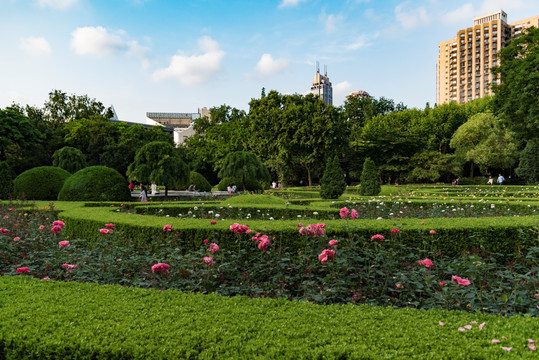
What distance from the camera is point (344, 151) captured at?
1303 inches

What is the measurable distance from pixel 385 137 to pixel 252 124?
14435 millimetres

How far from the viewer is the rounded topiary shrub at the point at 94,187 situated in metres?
12.2

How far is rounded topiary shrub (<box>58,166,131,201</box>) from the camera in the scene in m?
12.2

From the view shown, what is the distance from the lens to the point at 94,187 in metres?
12.3

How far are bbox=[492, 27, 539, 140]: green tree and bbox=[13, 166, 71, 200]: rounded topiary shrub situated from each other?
2193 centimetres

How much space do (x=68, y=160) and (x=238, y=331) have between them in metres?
30.3

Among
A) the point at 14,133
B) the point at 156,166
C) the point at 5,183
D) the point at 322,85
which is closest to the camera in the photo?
the point at 5,183

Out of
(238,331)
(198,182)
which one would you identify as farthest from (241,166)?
(238,331)

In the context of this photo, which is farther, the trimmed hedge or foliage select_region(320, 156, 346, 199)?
foliage select_region(320, 156, 346, 199)

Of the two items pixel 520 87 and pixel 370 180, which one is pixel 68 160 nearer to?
pixel 370 180

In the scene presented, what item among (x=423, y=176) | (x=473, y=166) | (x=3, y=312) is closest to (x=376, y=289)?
(x=3, y=312)

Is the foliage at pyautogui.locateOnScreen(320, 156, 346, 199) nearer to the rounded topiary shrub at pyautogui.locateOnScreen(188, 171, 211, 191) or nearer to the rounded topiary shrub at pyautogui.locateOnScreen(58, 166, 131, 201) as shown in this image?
the rounded topiary shrub at pyautogui.locateOnScreen(58, 166, 131, 201)

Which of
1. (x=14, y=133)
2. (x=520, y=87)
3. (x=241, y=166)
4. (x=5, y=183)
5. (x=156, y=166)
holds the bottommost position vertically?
(x=5, y=183)

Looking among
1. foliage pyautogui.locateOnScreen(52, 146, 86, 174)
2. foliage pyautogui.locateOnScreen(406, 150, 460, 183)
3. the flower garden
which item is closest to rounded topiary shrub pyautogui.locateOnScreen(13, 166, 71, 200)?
the flower garden
